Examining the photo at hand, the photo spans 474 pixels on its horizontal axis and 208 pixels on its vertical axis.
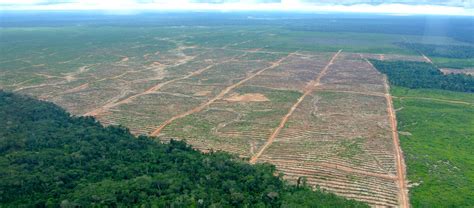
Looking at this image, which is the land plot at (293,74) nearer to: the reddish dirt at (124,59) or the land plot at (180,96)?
the land plot at (180,96)

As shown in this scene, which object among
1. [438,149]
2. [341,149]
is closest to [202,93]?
[341,149]

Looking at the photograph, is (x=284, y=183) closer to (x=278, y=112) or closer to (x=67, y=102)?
(x=278, y=112)

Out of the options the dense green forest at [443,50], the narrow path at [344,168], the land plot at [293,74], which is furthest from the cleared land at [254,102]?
the dense green forest at [443,50]

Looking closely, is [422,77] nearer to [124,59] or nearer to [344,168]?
[344,168]

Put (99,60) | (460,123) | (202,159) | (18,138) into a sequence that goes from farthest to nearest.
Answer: (99,60)
(460,123)
(18,138)
(202,159)

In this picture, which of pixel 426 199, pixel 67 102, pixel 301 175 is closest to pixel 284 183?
pixel 301 175

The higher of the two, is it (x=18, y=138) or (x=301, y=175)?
(x=18, y=138)
